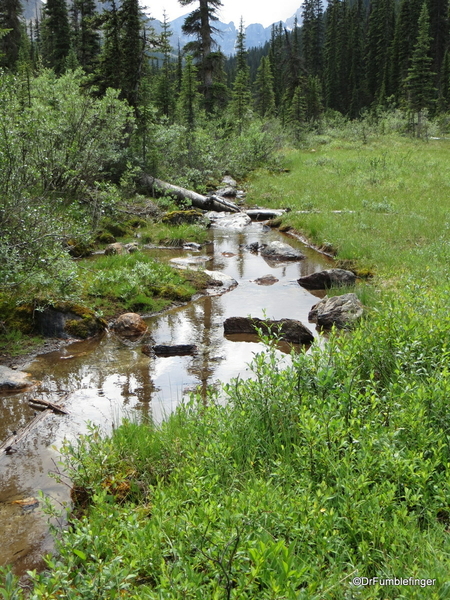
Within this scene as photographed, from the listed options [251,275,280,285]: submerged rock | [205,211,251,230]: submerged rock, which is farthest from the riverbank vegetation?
[205,211,251,230]: submerged rock

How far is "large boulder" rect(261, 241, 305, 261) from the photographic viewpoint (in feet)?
45.6

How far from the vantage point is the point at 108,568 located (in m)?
2.43

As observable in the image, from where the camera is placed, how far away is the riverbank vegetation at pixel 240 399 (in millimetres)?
2582

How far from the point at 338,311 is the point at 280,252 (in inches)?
227

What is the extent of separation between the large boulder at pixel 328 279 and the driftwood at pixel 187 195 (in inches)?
389

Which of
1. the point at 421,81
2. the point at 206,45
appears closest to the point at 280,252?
the point at 206,45

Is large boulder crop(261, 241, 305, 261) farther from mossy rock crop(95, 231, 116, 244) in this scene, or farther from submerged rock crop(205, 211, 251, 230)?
mossy rock crop(95, 231, 116, 244)

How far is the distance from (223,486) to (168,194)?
1757 cm

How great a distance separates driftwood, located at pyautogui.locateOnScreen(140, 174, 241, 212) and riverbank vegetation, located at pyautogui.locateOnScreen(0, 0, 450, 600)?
1.88 feet

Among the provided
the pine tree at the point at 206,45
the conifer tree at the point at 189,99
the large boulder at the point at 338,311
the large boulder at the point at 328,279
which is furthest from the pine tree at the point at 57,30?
the large boulder at the point at 338,311

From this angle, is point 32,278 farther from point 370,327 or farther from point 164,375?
point 370,327

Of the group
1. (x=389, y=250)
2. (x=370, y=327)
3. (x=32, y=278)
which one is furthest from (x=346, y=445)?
(x=389, y=250)

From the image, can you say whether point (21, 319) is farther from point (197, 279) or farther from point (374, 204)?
point (374, 204)

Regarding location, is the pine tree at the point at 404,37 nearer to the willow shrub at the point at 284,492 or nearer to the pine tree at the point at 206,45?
the pine tree at the point at 206,45
